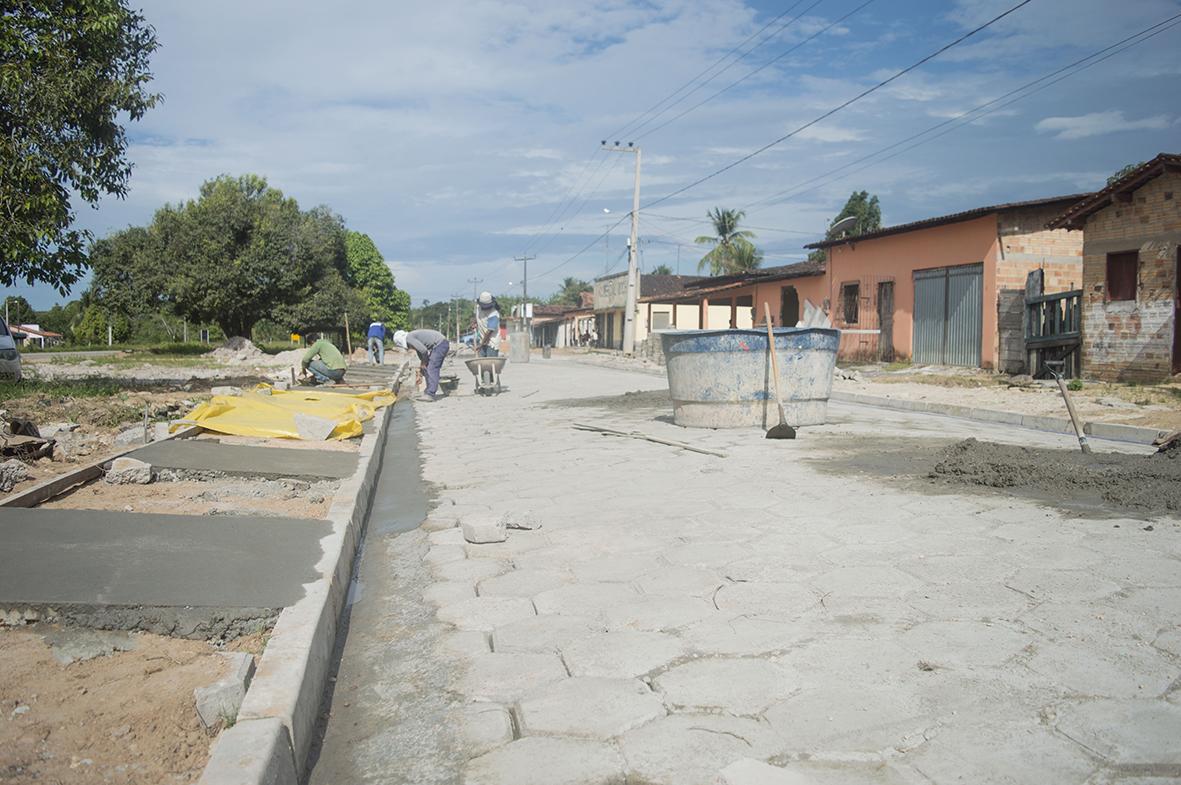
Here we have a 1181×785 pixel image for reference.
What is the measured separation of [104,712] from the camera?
223 centimetres

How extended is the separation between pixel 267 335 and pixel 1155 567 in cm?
7792

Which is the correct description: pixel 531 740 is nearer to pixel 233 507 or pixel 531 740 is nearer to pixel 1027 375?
pixel 233 507

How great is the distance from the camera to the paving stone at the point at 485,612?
3.20 m

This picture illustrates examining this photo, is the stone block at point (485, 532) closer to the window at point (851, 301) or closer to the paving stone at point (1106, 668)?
the paving stone at point (1106, 668)

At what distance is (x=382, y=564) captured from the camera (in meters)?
4.19

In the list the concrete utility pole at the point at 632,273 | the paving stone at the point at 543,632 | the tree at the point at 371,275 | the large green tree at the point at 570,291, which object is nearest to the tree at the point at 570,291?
the large green tree at the point at 570,291

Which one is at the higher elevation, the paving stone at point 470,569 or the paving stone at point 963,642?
the paving stone at point 963,642

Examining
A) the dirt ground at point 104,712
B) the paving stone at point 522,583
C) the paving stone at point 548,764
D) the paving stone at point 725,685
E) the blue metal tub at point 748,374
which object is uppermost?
the blue metal tub at point 748,374

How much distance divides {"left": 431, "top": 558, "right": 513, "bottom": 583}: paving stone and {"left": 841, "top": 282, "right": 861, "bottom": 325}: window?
74.8 ft

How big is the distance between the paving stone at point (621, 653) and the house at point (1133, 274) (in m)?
15.0

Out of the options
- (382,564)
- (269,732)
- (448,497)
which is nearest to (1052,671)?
(269,732)

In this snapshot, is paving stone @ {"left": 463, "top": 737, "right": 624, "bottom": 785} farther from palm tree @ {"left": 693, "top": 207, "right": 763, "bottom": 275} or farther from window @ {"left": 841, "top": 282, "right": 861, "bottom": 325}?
palm tree @ {"left": 693, "top": 207, "right": 763, "bottom": 275}

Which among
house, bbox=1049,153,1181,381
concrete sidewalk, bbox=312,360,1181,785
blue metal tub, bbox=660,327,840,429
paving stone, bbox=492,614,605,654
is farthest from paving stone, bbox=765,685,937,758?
house, bbox=1049,153,1181,381

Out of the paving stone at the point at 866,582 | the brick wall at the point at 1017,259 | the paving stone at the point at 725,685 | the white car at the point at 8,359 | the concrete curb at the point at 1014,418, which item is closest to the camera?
the paving stone at the point at 725,685
